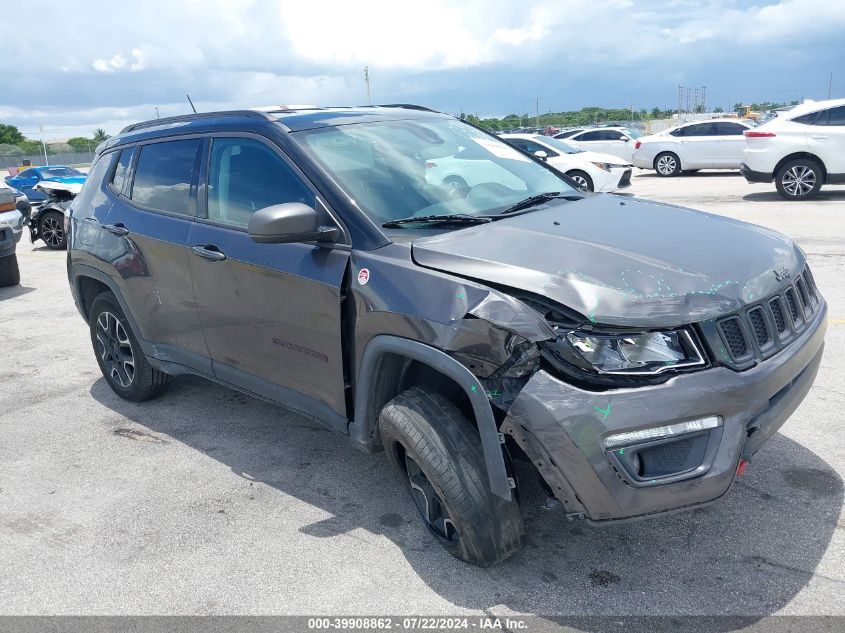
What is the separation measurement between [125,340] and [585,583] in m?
3.45

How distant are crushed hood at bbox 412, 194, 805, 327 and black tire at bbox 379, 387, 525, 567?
0.57m

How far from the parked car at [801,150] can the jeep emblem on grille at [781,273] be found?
1125cm

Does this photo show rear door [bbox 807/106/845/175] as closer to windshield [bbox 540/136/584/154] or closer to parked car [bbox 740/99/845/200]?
parked car [bbox 740/99/845/200]

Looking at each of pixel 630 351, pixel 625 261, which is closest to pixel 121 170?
pixel 625 261

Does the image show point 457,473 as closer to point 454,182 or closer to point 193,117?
point 454,182

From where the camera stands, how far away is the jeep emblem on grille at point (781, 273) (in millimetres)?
3049

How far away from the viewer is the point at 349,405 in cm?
346

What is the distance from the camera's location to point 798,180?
13258mm

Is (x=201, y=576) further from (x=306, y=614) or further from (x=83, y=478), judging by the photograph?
(x=83, y=478)

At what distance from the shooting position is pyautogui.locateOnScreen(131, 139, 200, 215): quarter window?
429 cm

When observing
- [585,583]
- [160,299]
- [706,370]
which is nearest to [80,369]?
[160,299]

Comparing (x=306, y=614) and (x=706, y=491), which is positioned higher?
(x=706, y=491)

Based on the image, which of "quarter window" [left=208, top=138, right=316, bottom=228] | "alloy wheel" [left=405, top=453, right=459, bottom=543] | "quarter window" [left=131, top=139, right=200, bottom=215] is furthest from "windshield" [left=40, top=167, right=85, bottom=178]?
"alloy wheel" [left=405, top=453, right=459, bottom=543]

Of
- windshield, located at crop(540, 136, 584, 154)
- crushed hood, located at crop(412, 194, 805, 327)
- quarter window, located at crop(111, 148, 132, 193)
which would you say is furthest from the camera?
windshield, located at crop(540, 136, 584, 154)
